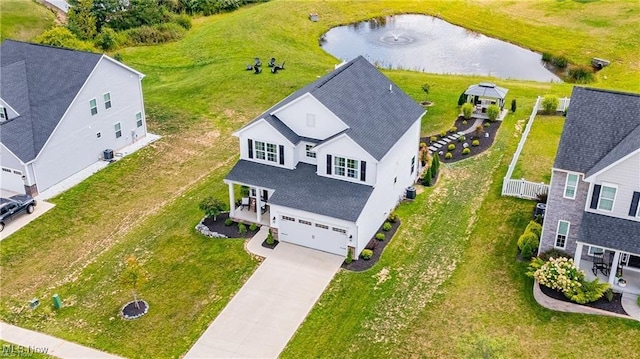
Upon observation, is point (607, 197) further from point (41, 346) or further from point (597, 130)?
point (41, 346)

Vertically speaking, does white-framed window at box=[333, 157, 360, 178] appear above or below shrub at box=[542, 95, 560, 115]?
above

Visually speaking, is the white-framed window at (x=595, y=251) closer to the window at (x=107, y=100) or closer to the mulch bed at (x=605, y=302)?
the mulch bed at (x=605, y=302)

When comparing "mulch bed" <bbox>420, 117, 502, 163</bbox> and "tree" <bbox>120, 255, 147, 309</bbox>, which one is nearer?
"tree" <bbox>120, 255, 147, 309</bbox>

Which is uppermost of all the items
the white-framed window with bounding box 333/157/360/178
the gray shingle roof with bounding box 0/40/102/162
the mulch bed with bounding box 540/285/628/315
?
the gray shingle roof with bounding box 0/40/102/162

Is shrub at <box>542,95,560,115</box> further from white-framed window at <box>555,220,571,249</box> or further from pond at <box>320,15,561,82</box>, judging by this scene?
white-framed window at <box>555,220,571,249</box>

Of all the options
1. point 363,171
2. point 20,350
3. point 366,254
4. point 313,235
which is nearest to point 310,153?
point 363,171

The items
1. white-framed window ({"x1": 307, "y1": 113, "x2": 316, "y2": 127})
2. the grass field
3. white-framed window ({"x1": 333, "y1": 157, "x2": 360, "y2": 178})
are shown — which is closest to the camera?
the grass field

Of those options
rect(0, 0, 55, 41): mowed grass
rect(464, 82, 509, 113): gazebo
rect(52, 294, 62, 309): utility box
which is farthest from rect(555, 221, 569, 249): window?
rect(0, 0, 55, 41): mowed grass

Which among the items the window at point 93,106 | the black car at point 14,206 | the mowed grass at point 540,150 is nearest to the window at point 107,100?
the window at point 93,106
